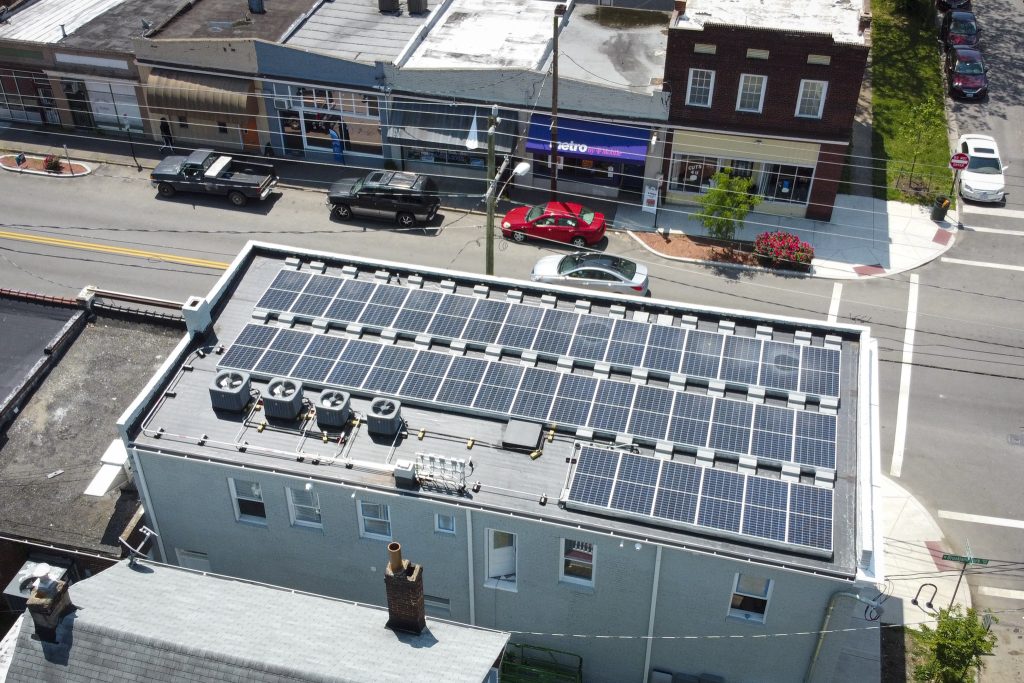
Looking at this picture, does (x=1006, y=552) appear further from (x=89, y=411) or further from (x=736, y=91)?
(x=89, y=411)

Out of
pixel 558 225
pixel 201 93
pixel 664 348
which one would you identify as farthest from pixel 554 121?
pixel 664 348

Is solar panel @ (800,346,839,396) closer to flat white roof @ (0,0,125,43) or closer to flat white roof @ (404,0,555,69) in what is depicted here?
flat white roof @ (404,0,555,69)

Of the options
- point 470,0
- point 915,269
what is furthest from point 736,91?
point 470,0

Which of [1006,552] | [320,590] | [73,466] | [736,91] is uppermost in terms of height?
A: [736,91]

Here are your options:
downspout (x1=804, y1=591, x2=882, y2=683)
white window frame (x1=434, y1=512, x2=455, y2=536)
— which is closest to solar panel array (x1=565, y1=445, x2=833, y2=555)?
downspout (x1=804, y1=591, x2=882, y2=683)

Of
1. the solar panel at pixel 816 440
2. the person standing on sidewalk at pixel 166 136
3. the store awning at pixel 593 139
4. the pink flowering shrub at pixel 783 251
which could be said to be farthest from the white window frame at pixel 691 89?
the person standing on sidewalk at pixel 166 136

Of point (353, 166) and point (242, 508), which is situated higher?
point (242, 508)
